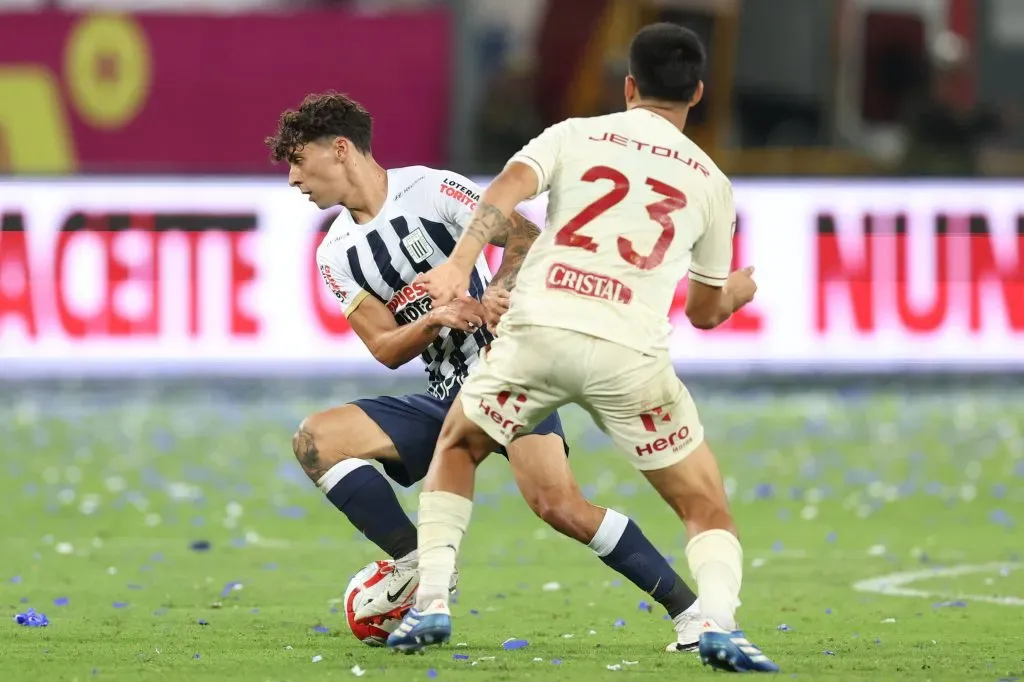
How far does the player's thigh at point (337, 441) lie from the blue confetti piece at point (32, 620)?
1.16 metres

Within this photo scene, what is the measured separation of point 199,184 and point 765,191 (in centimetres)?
475

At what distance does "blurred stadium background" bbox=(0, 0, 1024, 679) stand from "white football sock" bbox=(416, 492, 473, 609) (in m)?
2.34

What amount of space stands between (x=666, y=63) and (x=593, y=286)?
0.72m

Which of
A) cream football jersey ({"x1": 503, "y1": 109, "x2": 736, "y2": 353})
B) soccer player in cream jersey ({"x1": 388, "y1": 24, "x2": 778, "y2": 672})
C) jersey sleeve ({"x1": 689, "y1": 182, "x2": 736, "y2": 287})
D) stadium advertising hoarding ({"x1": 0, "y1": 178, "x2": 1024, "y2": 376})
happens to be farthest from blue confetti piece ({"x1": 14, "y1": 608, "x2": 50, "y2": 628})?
stadium advertising hoarding ({"x1": 0, "y1": 178, "x2": 1024, "y2": 376})

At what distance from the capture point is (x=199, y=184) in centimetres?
1733

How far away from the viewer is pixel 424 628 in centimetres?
641

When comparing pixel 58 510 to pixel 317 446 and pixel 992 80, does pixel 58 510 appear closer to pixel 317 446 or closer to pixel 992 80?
pixel 317 446

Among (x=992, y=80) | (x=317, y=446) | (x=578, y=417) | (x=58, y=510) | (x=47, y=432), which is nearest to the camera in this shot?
(x=317, y=446)

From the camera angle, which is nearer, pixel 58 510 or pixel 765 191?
pixel 58 510

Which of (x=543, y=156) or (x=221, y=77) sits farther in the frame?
(x=221, y=77)

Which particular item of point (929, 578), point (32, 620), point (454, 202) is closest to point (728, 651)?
point (454, 202)

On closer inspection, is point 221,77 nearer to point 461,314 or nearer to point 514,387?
point 461,314

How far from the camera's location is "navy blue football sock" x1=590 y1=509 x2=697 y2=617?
7.21m

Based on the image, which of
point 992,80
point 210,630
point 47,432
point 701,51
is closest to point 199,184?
point 47,432
